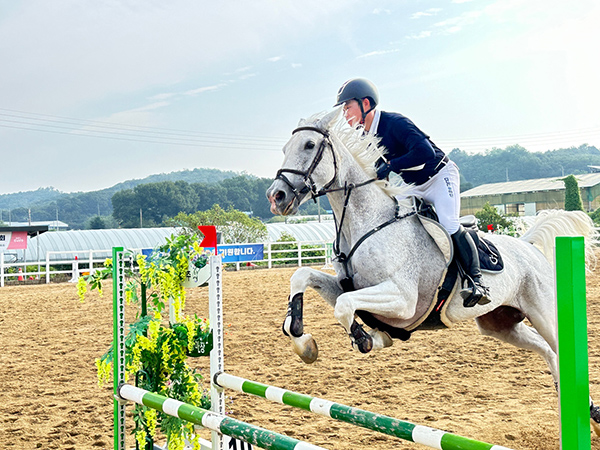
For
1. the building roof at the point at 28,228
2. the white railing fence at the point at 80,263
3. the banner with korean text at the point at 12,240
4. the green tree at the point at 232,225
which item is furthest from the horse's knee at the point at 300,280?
the green tree at the point at 232,225

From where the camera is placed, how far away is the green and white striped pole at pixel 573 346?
1.40m

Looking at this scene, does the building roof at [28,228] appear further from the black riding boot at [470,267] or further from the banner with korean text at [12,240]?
the black riding boot at [470,267]

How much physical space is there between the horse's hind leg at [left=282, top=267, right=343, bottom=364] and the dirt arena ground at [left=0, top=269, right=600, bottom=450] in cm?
124

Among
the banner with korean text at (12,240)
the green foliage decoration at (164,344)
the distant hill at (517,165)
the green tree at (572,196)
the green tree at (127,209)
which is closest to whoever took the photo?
the green foliage decoration at (164,344)

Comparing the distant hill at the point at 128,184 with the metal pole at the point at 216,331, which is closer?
the metal pole at the point at 216,331

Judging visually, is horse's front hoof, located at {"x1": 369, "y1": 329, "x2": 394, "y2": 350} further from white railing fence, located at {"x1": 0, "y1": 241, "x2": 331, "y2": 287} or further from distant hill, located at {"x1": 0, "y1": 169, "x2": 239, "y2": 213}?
distant hill, located at {"x1": 0, "y1": 169, "x2": 239, "y2": 213}

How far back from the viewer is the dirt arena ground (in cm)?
376

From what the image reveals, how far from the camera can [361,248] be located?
278 cm

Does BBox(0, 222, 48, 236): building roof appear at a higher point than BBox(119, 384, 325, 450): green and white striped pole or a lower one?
higher

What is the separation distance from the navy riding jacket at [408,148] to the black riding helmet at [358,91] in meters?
0.15

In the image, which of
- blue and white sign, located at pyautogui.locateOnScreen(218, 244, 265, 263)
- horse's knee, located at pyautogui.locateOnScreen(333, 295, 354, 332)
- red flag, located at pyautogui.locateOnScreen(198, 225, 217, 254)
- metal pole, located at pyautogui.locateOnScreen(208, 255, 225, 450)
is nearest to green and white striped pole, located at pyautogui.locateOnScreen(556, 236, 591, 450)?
horse's knee, located at pyautogui.locateOnScreen(333, 295, 354, 332)

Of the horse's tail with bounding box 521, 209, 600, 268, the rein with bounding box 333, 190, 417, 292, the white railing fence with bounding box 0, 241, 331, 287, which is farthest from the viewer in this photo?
the white railing fence with bounding box 0, 241, 331, 287

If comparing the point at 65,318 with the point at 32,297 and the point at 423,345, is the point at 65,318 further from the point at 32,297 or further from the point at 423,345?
the point at 423,345

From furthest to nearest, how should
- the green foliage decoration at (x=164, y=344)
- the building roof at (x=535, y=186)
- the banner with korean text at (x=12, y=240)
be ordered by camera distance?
the building roof at (x=535, y=186), the banner with korean text at (x=12, y=240), the green foliage decoration at (x=164, y=344)
